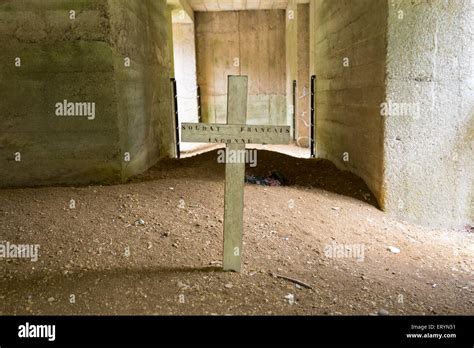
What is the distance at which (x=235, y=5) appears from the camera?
1259 centimetres

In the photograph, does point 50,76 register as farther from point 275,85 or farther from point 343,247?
point 275,85

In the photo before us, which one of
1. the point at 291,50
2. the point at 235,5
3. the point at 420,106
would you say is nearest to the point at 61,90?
the point at 420,106

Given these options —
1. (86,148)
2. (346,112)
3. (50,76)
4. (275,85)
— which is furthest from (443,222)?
(275,85)

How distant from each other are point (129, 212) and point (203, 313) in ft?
5.83

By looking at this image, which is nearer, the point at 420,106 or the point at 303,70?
the point at 420,106

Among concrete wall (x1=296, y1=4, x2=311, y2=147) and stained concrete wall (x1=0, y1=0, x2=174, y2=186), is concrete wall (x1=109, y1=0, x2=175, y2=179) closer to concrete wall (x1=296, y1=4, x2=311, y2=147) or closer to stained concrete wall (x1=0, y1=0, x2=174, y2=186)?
stained concrete wall (x1=0, y1=0, x2=174, y2=186)

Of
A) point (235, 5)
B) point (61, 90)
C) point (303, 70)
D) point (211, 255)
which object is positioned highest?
point (235, 5)

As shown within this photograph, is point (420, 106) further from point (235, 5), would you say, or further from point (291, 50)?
point (235, 5)

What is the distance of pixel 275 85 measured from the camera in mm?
13750

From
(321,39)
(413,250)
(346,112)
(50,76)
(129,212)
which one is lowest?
(413,250)

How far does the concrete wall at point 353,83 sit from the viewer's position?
477 centimetres

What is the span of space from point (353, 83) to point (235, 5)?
7988 mm

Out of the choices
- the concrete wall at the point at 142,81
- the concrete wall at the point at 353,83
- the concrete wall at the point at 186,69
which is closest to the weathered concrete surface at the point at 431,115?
the concrete wall at the point at 353,83

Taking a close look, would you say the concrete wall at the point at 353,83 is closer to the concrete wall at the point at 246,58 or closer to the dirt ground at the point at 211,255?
the dirt ground at the point at 211,255
